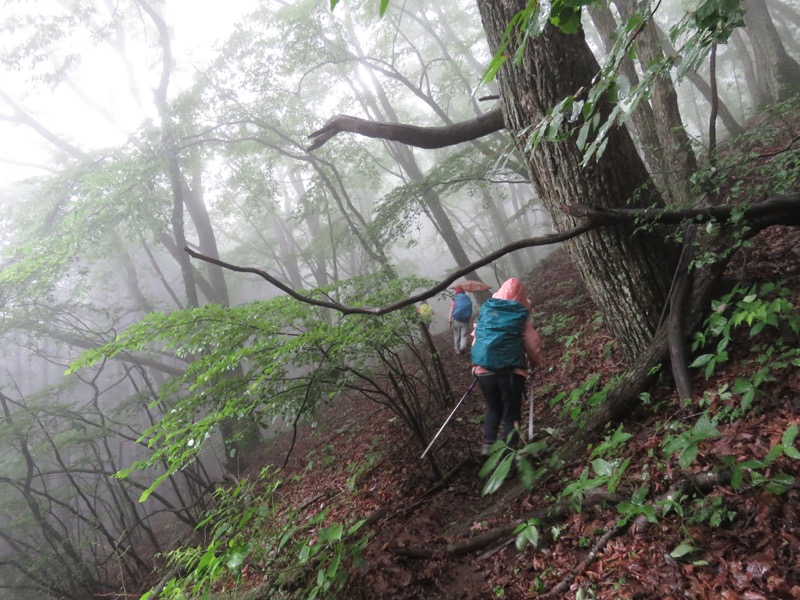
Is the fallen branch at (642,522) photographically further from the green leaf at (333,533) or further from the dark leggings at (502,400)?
the dark leggings at (502,400)

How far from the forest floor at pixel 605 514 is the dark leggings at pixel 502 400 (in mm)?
326

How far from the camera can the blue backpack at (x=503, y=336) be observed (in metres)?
3.79

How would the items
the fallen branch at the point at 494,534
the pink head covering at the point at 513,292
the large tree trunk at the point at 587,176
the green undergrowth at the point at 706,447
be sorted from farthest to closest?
1. the pink head covering at the point at 513,292
2. the large tree trunk at the point at 587,176
3. the fallen branch at the point at 494,534
4. the green undergrowth at the point at 706,447

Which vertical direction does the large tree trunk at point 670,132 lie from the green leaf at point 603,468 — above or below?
above

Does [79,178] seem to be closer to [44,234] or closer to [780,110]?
[44,234]

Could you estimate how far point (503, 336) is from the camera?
3805 mm

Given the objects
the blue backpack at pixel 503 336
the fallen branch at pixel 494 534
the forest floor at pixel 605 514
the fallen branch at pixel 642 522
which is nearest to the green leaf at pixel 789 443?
the forest floor at pixel 605 514

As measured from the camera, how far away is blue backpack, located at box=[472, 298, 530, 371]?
3791mm

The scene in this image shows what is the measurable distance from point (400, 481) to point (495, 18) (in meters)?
4.15

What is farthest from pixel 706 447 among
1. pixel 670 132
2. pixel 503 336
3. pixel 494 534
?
pixel 670 132

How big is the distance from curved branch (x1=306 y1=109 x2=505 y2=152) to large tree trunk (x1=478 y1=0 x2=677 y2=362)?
34 cm

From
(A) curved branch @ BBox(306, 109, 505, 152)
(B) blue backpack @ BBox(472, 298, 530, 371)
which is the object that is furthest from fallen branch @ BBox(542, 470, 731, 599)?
(A) curved branch @ BBox(306, 109, 505, 152)

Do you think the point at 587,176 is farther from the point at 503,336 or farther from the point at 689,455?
the point at 689,455

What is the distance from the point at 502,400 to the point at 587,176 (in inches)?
84.0
